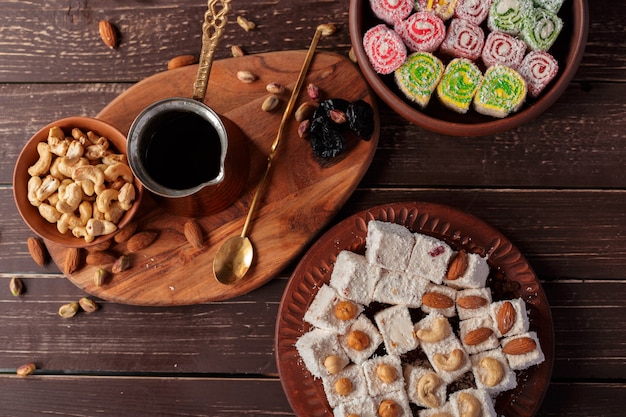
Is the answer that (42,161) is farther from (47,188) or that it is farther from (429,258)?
(429,258)

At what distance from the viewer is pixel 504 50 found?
110 centimetres

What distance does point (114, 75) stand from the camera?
1.24 m

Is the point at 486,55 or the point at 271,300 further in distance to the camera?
the point at 271,300

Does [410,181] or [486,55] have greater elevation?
[486,55]

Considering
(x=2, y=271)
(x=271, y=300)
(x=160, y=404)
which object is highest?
(x=271, y=300)

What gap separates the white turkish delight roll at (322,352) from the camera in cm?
110

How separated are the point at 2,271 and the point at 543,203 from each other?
3.71ft

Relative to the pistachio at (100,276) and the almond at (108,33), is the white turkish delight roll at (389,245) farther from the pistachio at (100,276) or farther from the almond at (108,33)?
the almond at (108,33)

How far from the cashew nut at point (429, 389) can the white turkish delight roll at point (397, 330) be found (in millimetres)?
65

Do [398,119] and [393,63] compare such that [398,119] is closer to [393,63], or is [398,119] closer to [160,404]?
[393,63]

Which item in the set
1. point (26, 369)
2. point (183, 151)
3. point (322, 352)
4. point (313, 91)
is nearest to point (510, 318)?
point (322, 352)

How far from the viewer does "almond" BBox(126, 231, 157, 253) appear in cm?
116

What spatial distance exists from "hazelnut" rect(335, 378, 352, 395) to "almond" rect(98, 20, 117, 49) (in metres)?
0.82

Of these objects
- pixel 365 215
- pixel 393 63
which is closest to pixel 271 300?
pixel 365 215
